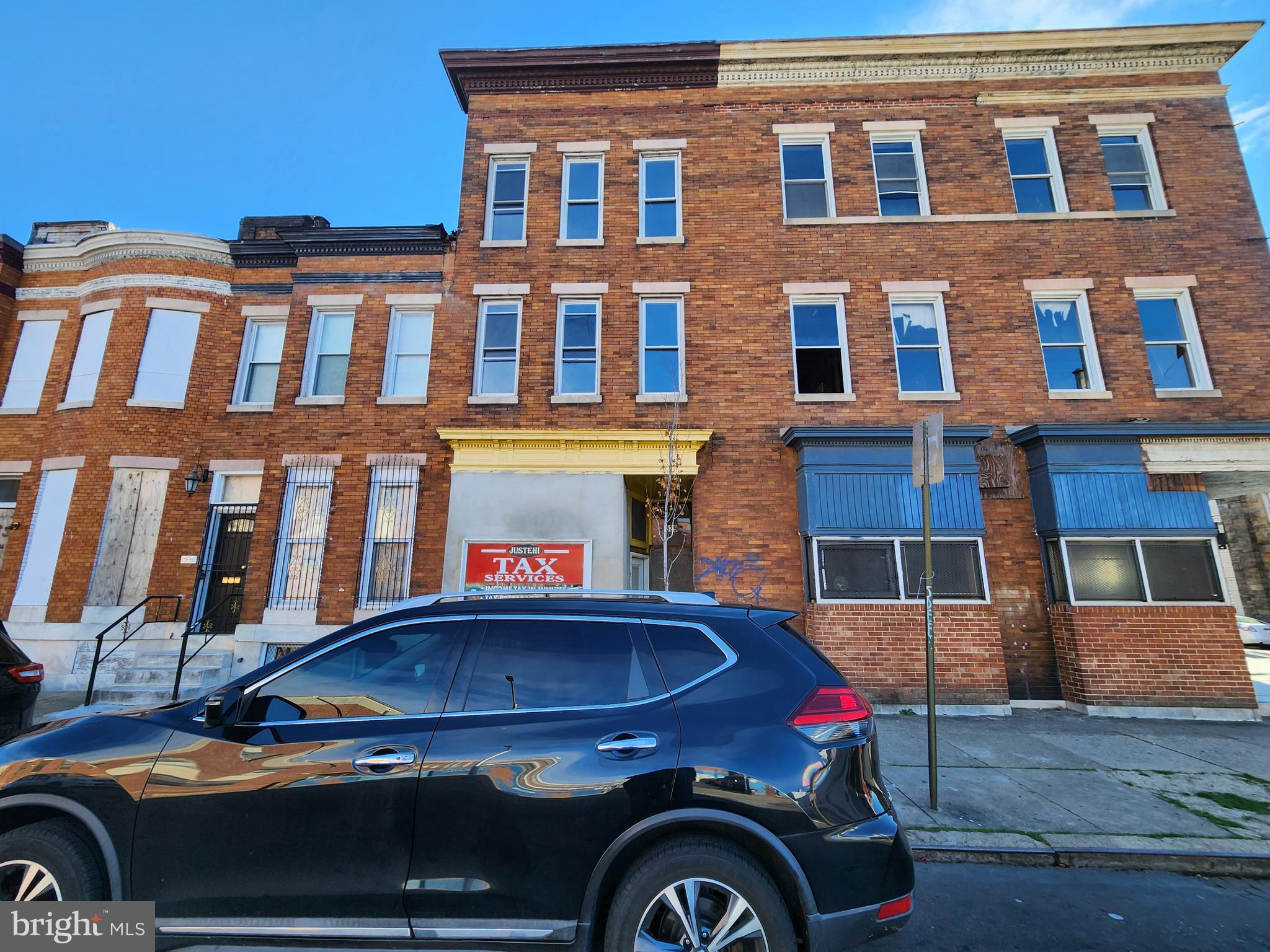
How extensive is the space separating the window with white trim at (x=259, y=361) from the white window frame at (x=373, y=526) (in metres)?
3.81

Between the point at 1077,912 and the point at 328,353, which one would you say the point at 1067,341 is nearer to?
the point at 1077,912

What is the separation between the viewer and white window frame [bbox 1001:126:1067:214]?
37.8 ft

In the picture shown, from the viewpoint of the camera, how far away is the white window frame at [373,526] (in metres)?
10.3

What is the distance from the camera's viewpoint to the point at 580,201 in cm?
1202

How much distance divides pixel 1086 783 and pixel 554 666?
6.10 metres

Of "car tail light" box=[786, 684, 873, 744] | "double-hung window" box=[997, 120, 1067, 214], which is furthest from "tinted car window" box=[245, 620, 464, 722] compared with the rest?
"double-hung window" box=[997, 120, 1067, 214]

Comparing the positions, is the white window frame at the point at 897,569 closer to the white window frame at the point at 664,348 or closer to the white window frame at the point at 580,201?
the white window frame at the point at 664,348

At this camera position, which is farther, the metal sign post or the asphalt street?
the metal sign post

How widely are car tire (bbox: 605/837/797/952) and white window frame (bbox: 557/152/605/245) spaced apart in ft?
36.7

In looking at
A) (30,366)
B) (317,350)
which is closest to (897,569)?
(317,350)

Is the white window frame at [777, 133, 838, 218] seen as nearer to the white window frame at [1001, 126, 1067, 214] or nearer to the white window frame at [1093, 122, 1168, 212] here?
the white window frame at [1001, 126, 1067, 214]

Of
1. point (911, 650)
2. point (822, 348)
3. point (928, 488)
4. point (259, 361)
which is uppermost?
point (259, 361)

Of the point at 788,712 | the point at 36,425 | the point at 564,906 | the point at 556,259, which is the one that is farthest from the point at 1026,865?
the point at 36,425

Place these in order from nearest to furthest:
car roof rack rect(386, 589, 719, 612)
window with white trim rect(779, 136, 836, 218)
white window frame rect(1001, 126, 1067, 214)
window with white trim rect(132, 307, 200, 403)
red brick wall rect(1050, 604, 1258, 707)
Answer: car roof rack rect(386, 589, 719, 612) < red brick wall rect(1050, 604, 1258, 707) < white window frame rect(1001, 126, 1067, 214) < window with white trim rect(779, 136, 836, 218) < window with white trim rect(132, 307, 200, 403)
